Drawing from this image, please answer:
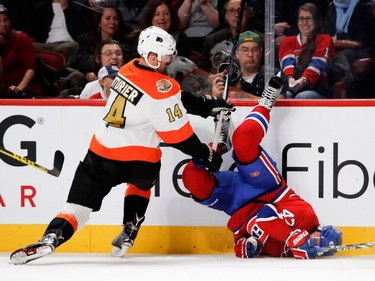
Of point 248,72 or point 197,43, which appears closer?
point 248,72

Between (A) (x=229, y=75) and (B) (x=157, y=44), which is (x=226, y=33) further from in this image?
(B) (x=157, y=44)

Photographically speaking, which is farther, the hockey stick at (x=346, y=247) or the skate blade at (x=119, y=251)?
the skate blade at (x=119, y=251)

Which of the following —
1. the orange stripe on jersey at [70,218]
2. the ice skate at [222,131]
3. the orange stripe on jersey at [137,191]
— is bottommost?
the orange stripe on jersey at [70,218]

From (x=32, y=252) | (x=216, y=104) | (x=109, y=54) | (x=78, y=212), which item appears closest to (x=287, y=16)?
(x=216, y=104)

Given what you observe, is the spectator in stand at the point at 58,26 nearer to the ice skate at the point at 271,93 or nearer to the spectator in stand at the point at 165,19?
the spectator in stand at the point at 165,19

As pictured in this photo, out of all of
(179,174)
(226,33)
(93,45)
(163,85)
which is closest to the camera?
(163,85)

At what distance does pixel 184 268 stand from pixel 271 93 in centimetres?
109

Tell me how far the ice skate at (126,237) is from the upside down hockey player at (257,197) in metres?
0.33

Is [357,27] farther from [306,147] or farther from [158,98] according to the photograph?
[158,98]

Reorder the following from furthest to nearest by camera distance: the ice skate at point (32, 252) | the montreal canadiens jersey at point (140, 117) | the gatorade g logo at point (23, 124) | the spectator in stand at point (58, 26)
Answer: the spectator in stand at point (58, 26) < the gatorade g logo at point (23, 124) < the montreal canadiens jersey at point (140, 117) < the ice skate at point (32, 252)

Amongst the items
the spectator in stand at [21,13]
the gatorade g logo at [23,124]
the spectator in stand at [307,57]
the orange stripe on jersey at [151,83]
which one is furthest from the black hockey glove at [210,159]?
the spectator in stand at [21,13]

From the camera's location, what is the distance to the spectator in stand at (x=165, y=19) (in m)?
5.95

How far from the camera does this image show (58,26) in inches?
241

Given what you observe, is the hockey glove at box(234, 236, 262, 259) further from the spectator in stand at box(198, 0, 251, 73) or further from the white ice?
the spectator in stand at box(198, 0, 251, 73)
